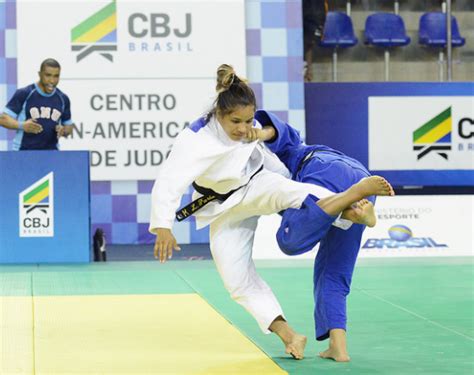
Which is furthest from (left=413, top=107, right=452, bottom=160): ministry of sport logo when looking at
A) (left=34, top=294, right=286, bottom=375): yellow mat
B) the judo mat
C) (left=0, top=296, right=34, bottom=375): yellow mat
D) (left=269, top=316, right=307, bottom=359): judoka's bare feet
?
(left=269, top=316, right=307, bottom=359): judoka's bare feet

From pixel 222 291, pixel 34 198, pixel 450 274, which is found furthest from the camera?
pixel 34 198

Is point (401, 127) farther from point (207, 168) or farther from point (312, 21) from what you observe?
point (207, 168)

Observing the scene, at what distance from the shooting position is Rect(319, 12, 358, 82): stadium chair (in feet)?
44.3

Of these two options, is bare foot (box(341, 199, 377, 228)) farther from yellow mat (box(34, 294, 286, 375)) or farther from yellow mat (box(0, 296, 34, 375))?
yellow mat (box(0, 296, 34, 375))

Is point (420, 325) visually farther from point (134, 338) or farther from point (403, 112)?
point (403, 112)

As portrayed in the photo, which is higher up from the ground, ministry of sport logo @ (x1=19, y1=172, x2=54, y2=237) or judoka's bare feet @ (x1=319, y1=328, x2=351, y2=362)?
ministry of sport logo @ (x1=19, y1=172, x2=54, y2=237)

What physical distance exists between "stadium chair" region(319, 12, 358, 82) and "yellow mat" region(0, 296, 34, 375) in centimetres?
788

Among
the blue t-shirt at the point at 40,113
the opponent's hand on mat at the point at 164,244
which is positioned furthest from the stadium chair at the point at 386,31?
the opponent's hand on mat at the point at 164,244

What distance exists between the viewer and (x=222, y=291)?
6.74m

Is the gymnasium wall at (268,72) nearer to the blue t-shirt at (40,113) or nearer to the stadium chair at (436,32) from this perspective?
the blue t-shirt at (40,113)

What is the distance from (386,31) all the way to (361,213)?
400 inches

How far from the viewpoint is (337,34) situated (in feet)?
44.8

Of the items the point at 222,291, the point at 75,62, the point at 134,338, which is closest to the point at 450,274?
the point at 222,291

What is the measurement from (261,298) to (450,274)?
11.6 feet
